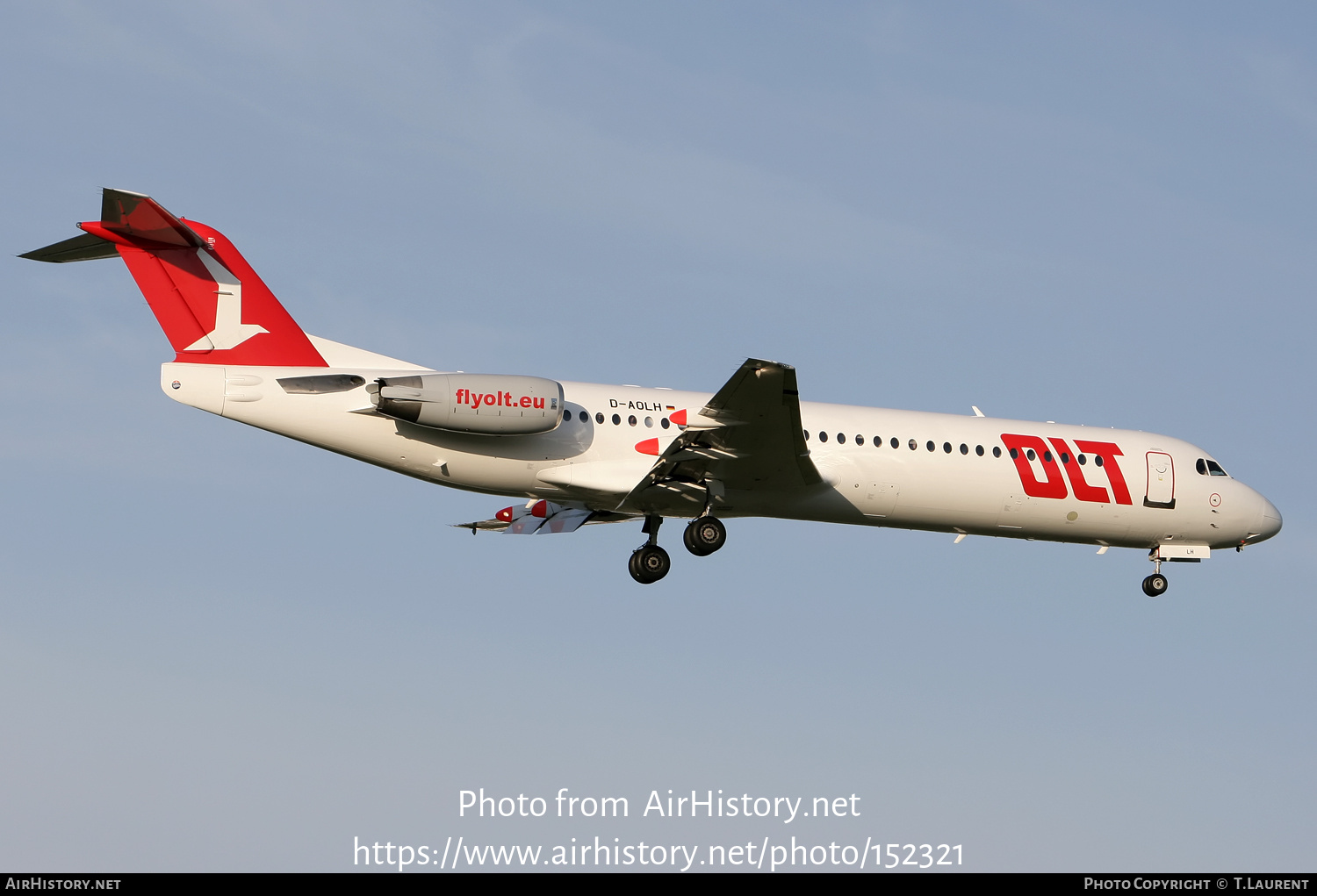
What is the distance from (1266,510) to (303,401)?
709 inches

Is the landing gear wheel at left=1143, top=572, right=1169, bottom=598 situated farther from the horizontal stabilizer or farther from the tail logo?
the horizontal stabilizer

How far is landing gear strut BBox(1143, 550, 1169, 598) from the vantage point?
2591 centimetres

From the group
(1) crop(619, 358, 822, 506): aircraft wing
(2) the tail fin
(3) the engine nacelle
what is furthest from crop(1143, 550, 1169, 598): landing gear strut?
(2) the tail fin

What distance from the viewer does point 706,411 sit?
68.5 ft

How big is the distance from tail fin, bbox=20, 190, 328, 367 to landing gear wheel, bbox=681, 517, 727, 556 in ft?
21.5

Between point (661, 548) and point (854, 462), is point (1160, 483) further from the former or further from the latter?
point (661, 548)

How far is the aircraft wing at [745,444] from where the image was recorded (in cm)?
2020

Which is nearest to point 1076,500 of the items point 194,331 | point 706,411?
point 706,411

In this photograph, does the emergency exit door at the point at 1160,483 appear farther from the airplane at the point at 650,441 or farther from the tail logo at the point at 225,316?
the tail logo at the point at 225,316

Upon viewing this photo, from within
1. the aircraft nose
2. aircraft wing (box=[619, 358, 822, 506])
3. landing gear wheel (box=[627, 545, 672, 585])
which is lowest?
landing gear wheel (box=[627, 545, 672, 585])

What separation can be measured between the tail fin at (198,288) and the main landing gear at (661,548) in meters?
6.29

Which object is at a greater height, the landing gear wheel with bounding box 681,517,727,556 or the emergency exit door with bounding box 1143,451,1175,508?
the emergency exit door with bounding box 1143,451,1175,508

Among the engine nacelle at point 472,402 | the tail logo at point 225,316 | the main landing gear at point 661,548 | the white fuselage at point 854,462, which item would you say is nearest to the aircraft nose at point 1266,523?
the white fuselage at point 854,462
